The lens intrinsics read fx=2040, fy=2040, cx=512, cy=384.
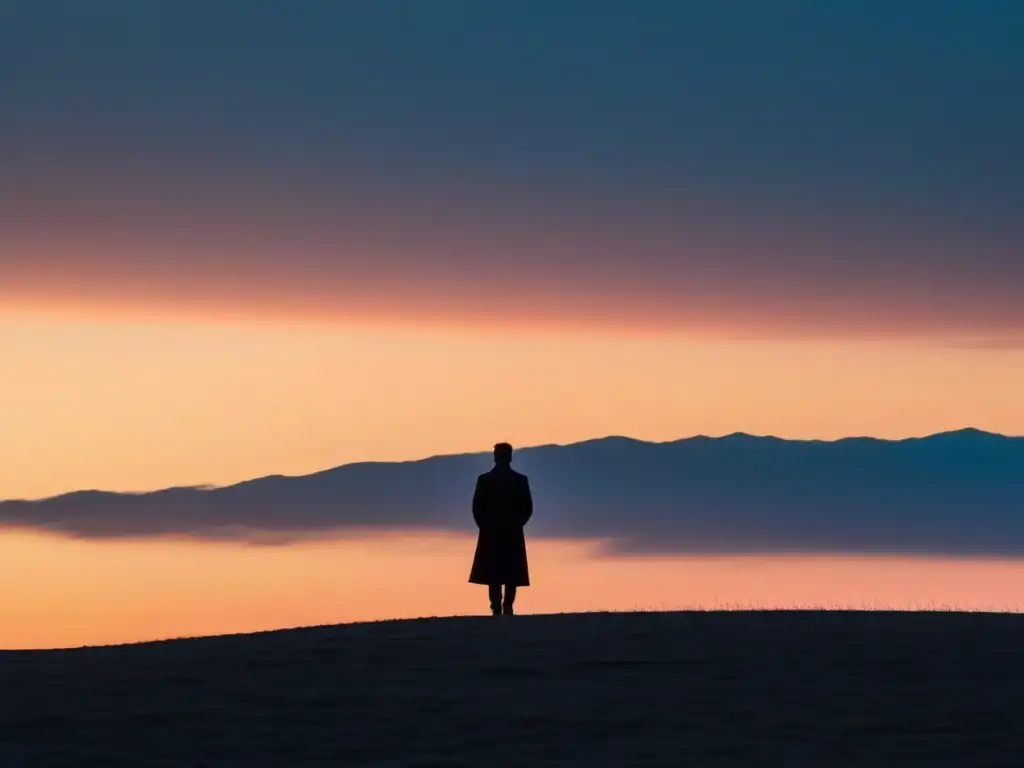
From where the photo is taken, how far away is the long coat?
23.7 m

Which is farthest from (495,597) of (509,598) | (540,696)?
(540,696)

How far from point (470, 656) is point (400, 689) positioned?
1.82 m

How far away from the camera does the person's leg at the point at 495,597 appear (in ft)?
78.4

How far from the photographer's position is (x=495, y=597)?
78.7ft

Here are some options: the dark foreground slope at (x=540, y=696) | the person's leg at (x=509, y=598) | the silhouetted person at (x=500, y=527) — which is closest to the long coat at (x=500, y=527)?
the silhouetted person at (x=500, y=527)

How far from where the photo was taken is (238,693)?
1688cm

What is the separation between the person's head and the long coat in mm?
258

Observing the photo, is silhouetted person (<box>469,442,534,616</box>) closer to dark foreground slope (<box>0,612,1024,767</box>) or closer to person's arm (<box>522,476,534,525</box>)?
person's arm (<box>522,476,534,525</box>)

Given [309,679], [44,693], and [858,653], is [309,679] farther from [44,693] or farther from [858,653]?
[858,653]

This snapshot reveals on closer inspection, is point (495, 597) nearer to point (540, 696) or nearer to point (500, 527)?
point (500, 527)

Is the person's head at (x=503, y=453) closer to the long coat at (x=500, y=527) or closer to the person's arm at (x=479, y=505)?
the long coat at (x=500, y=527)

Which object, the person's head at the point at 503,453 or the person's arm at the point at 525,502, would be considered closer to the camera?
the person's head at the point at 503,453

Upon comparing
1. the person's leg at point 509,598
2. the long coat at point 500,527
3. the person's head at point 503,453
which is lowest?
the person's leg at point 509,598

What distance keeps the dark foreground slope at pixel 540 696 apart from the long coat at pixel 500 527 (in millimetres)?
2416
